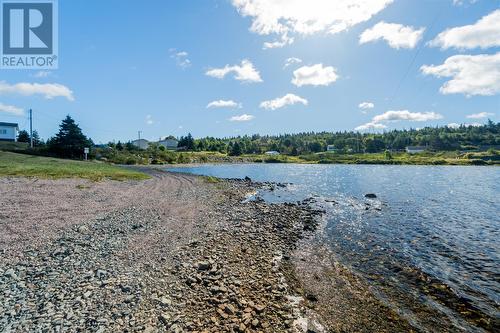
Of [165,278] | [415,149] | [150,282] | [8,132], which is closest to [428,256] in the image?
[165,278]

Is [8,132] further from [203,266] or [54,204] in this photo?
[203,266]

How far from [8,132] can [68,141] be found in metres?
35.2

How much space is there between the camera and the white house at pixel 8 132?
289ft

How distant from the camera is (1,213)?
58.4 feet

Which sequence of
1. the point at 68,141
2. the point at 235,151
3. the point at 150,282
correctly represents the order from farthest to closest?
the point at 235,151 < the point at 68,141 < the point at 150,282

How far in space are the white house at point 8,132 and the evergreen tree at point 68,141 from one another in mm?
28575

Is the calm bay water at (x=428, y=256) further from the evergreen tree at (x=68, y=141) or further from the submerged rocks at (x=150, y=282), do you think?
the evergreen tree at (x=68, y=141)

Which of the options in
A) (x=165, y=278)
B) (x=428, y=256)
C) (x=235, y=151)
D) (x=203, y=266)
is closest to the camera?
(x=165, y=278)

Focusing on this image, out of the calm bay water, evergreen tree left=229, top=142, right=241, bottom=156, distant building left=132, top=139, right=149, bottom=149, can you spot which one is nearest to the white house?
distant building left=132, top=139, right=149, bottom=149

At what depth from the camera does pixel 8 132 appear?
89.2m

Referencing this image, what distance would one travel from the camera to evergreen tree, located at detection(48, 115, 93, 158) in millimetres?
71938

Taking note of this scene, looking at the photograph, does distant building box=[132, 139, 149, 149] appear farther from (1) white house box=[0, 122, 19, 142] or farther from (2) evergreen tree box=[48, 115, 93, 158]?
(2) evergreen tree box=[48, 115, 93, 158]

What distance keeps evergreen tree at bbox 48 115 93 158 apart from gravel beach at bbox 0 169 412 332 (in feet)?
195

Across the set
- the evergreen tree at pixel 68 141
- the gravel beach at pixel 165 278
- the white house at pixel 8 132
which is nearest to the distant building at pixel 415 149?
the evergreen tree at pixel 68 141
